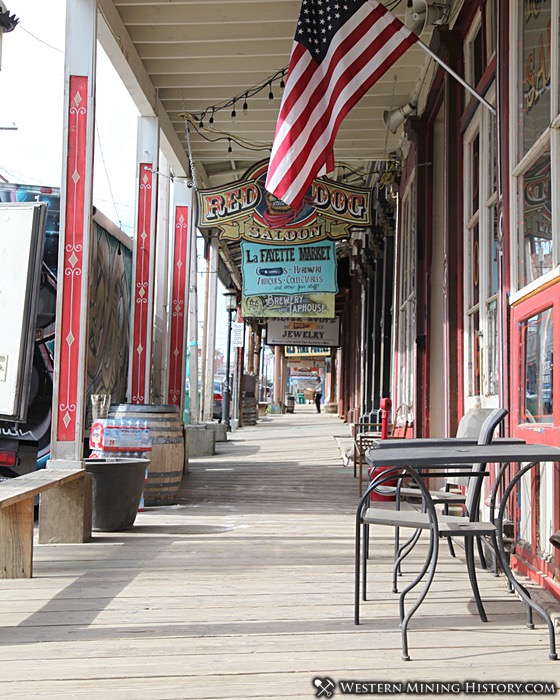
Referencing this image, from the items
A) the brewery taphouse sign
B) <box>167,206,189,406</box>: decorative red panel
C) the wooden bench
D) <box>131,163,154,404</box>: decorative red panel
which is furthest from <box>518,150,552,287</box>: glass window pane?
<box>167,206,189,406</box>: decorative red panel

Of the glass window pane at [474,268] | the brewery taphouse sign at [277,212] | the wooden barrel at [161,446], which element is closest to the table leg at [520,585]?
the glass window pane at [474,268]

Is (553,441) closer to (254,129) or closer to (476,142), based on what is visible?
(476,142)

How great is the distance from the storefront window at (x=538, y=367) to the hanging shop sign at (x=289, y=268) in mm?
7244

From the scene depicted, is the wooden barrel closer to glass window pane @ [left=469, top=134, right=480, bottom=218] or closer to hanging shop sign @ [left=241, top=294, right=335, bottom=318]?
glass window pane @ [left=469, top=134, right=480, bottom=218]

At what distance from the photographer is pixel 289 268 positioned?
37.2 feet

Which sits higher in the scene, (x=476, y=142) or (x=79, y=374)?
(x=476, y=142)

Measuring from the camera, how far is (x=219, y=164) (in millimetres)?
12602

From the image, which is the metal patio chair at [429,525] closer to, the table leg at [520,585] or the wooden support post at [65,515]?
the table leg at [520,585]

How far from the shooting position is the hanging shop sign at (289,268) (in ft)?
36.9

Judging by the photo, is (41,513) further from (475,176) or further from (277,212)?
(277,212)

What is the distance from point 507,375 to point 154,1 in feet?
16.0

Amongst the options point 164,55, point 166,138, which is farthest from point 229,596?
point 166,138

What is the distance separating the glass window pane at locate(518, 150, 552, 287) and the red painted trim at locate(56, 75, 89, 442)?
10.1ft

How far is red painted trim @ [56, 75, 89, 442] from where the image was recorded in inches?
220
